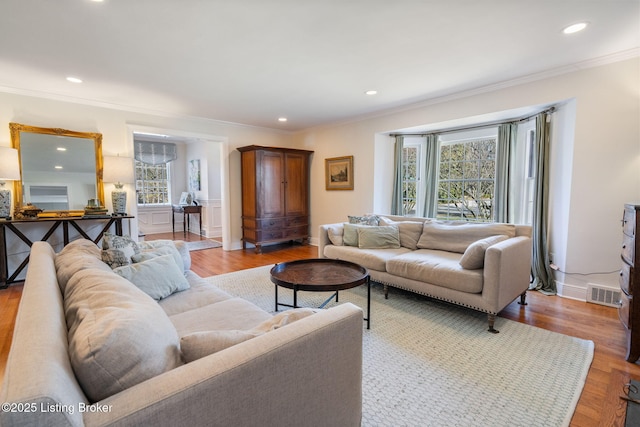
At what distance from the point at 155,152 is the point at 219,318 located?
7030 millimetres

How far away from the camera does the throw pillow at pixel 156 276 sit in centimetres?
192

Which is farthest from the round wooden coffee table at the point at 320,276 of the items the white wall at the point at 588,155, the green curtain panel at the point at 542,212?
the white wall at the point at 588,155

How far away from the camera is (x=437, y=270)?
2.75 meters

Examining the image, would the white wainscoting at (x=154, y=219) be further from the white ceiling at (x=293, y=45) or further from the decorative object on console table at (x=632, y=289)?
the decorative object on console table at (x=632, y=289)

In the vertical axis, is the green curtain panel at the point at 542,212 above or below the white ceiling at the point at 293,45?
below

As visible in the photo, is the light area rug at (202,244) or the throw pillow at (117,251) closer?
the throw pillow at (117,251)

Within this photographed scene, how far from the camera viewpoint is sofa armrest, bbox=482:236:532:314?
2.42 m

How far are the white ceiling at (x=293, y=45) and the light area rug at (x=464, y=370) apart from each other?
2.41 meters

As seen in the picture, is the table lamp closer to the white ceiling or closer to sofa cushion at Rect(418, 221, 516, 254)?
the white ceiling

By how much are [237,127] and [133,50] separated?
9.91ft

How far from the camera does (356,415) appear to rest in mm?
1237

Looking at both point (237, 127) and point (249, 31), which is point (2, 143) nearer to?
point (237, 127)

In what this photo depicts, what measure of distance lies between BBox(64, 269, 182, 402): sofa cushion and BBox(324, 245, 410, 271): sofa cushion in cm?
247

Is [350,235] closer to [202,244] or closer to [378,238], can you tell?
[378,238]
